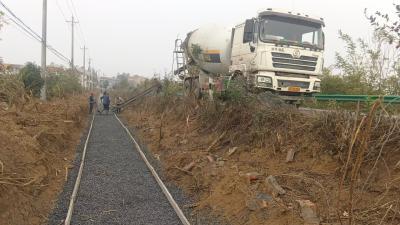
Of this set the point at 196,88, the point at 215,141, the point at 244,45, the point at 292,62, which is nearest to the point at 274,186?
the point at 215,141

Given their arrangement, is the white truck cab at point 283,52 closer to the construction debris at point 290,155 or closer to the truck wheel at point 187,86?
the construction debris at point 290,155

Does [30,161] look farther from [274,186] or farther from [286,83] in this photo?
[286,83]

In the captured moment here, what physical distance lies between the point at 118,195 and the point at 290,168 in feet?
11.4

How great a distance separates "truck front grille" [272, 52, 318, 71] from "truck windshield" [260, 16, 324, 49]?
16.4 inches

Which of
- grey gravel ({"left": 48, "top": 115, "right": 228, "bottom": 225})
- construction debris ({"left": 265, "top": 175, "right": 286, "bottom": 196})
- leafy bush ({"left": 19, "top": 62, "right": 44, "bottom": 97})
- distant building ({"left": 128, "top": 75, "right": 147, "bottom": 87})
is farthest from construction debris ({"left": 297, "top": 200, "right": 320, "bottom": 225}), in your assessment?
distant building ({"left": 128, "top": 75, "right": 147, "bottom": 87})

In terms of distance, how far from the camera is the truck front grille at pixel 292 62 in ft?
42.9

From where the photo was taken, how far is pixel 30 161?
936 cm

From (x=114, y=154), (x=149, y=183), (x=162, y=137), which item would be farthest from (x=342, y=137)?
(x=162, y=137)

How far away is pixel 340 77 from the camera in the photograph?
17.9 meters

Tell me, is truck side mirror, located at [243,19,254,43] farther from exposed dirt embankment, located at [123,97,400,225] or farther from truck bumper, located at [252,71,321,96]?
exposed dirt embankment, located at [123,97,400,225]

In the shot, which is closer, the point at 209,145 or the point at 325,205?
the point at 325,205

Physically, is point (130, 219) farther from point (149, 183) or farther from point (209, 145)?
point (209, 145)

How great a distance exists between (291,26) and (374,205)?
28.8ft

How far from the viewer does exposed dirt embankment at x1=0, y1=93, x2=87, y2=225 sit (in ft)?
22.6
